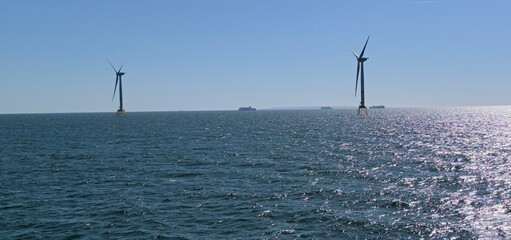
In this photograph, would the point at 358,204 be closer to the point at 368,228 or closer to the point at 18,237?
the point at 368,228

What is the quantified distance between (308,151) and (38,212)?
189ft

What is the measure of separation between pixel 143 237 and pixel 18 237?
9.17 meters

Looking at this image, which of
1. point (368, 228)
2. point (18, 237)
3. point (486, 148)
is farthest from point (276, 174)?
point (486, 148)

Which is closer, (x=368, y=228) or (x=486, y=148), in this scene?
(x=368, y=228)

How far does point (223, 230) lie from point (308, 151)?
5628 cm

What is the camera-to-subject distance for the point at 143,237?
32406mm

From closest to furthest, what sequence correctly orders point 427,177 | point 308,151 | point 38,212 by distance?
point 38,212 → point 427,177 → point 308,151

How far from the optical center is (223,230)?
3369 cm

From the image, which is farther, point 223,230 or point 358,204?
point 358,204

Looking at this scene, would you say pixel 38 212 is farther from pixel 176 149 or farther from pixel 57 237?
pixel 176 149

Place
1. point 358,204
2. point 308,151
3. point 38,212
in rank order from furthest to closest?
point 308,151 → point 358,204 → point 38,212

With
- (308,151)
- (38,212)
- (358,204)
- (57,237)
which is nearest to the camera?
(57,237)

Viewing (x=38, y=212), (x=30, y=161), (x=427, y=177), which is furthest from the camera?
(x=30, y=161)

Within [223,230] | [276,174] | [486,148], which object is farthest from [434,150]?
[223,230]
